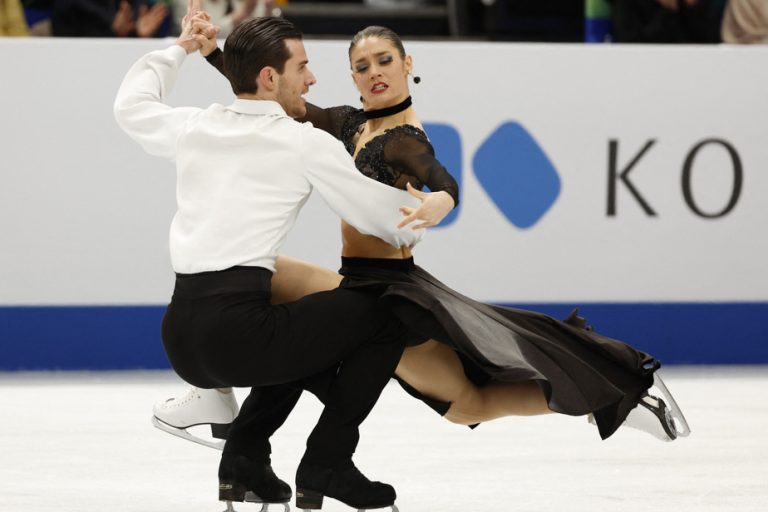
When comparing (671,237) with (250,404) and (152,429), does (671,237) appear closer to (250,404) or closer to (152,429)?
(152,429)

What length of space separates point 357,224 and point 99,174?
2558mm

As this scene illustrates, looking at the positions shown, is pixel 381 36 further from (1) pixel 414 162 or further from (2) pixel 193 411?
(2) pixel 193 411

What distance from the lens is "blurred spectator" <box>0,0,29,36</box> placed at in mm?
5273

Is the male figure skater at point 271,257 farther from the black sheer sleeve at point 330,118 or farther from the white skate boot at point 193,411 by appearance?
the black sheer sleeve at point 330,118

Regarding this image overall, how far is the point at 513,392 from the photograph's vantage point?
279cm

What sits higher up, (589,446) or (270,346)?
(270,346)

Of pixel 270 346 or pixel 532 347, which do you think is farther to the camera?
pixel 532 347

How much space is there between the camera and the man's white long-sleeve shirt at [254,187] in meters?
2.49

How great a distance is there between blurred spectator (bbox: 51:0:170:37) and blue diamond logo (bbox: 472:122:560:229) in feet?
4.76

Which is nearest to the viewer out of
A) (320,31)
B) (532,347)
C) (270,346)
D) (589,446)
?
(270,346)

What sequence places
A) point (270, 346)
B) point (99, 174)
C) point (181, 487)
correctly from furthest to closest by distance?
point (99, 174) → point (181, 487) → point (270, 346)

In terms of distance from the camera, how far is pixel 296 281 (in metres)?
2.67

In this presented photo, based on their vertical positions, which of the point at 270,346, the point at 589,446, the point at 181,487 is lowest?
the point at 589,446

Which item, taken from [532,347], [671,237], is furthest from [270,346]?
[671,237]
